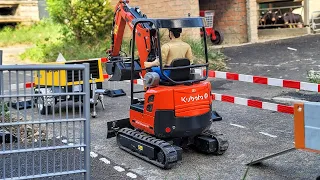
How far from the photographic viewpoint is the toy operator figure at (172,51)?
6.64 m

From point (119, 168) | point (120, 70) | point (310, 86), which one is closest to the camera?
point (119, 168)

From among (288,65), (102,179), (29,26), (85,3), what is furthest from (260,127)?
(29,26)

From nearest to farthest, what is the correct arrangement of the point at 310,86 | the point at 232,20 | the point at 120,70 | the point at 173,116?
the point at 173,116, the point at 310,86, the point at 120,70, the point at 232,20

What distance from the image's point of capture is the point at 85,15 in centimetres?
1712

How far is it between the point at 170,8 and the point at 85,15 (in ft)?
9.80

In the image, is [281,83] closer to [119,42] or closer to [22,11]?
[119,42]

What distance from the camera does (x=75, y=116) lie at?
190 inches

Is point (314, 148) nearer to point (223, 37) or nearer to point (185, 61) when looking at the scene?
point (185, 61)

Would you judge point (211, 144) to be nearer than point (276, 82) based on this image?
Yes

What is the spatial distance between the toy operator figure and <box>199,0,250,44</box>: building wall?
12683 millimetres

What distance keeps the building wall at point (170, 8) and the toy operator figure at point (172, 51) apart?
8923mm

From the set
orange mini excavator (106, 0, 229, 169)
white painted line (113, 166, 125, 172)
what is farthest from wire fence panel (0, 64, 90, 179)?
orange mini excavator (106, 0, 229, 169)

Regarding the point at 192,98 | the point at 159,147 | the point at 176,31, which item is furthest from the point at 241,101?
the point at 159,147

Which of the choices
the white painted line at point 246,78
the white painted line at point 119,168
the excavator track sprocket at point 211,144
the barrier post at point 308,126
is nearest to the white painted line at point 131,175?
the white painted line at point 119,168
